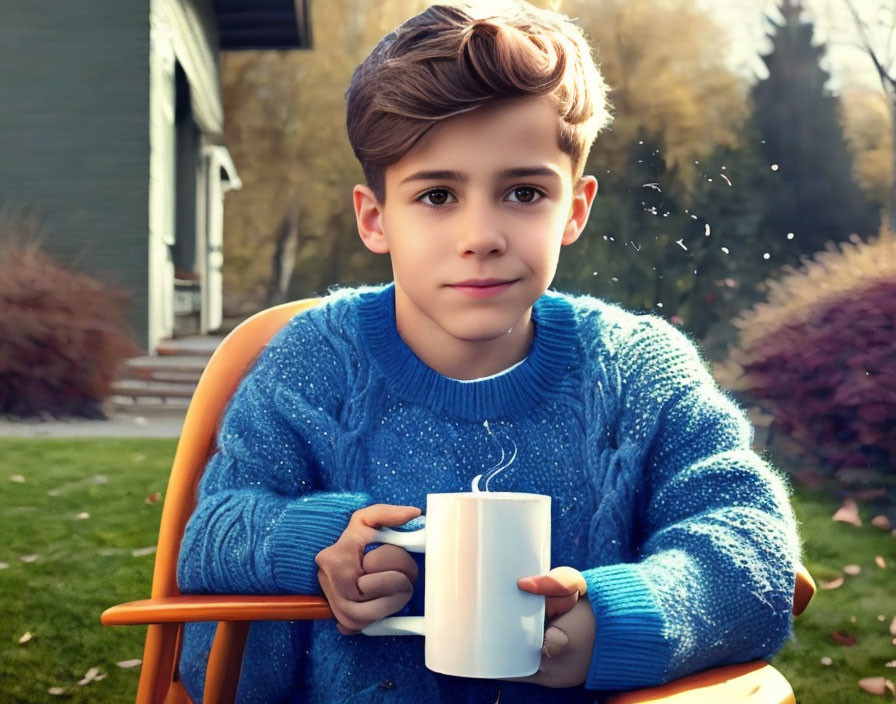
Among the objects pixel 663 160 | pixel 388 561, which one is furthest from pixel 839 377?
pixel 388 561

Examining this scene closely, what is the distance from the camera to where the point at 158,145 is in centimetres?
352

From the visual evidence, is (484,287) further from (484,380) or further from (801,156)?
(801,156)

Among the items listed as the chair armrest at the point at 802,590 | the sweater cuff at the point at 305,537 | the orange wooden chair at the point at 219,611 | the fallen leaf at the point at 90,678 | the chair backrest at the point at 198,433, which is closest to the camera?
the orange wooden chair at the point at 219,611

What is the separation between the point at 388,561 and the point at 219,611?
0.67 ft

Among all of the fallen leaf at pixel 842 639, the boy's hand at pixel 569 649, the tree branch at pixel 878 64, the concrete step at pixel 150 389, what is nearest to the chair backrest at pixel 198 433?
the boy's hand at pixel 569 649

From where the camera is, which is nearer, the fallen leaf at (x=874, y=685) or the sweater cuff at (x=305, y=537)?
the sweater cuff at (x=305, y=537)

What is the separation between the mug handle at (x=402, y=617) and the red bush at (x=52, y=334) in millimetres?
2473

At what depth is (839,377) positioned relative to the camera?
3773 mm

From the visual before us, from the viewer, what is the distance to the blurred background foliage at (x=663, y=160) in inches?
145

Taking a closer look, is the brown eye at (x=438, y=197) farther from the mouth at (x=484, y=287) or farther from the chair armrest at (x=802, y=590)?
the chair armrest at (x=802, y=590)

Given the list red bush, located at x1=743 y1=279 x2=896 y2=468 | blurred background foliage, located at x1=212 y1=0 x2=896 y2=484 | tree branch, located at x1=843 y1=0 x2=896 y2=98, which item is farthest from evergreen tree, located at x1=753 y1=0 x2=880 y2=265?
red bush, located at x1=743 y1=279 x2=896 y2=468

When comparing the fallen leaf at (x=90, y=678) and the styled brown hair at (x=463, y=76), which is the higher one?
the styled brown hair at (x=463, y=76)

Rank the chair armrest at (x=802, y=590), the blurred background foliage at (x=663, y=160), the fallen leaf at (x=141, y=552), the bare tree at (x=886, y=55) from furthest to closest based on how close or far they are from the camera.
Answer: the bare tree at (x=886, y=55) → the blurred background foliage at (x=663, y=160) → the fallen leaf at (x=141, y=552) → the chair armrest at (x=802, y=590)

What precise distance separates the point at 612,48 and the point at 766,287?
3.64 ft
